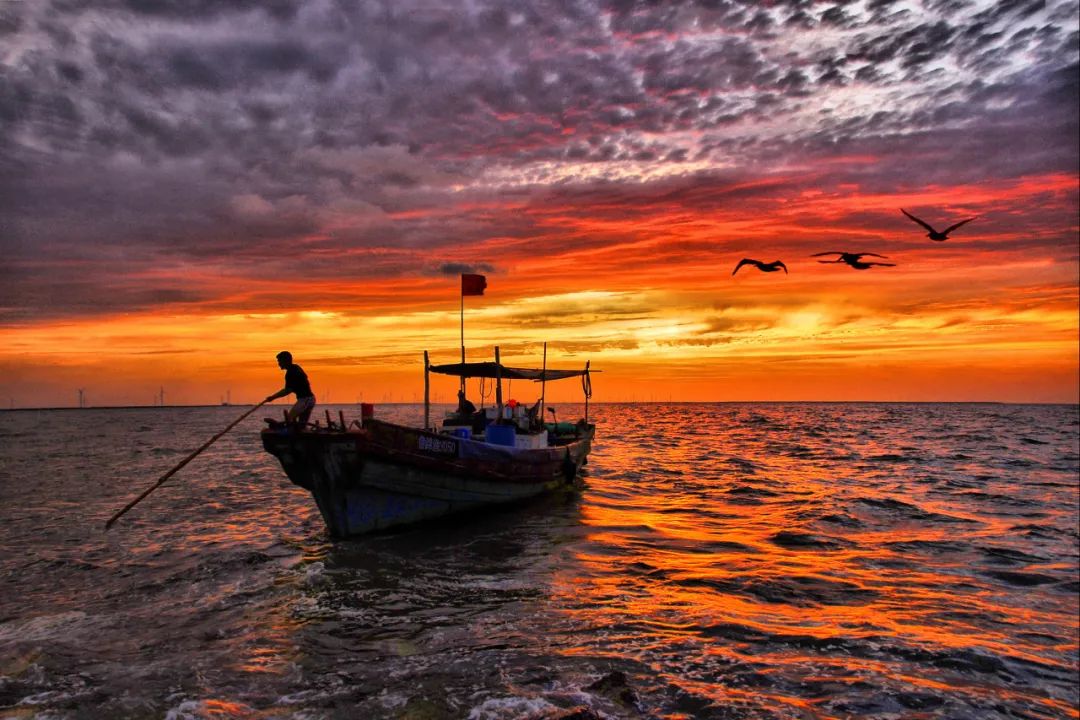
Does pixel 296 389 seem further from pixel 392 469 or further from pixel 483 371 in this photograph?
pixel 483 371

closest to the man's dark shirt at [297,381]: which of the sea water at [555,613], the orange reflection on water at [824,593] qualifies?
the sea water at [555,613]

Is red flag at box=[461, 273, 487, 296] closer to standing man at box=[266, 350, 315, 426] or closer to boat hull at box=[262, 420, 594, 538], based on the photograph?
boat hull at box=[262, 420, 594, 538]

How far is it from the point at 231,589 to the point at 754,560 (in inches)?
379

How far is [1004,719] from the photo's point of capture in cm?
651

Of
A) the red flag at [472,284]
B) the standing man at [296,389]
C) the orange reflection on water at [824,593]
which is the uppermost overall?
the red flag at [472,284]

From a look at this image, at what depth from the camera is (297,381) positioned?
42.9ft

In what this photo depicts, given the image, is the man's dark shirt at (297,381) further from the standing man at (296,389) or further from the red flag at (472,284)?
the red flag at (472,284)

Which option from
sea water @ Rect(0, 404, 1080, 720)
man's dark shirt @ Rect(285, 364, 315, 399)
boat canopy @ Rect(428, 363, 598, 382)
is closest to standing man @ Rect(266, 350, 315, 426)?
man's dark shirt @ Rect(285, 364, 315, 399)

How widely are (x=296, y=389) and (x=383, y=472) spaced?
8.33ft

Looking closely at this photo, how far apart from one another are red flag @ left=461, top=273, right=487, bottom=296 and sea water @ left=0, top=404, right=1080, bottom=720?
676 cm

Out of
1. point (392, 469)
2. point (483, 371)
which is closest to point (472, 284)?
point (483, 371)

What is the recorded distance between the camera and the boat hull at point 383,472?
13578 millimetres

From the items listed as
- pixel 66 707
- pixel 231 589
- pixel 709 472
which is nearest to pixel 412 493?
pixel 231 589

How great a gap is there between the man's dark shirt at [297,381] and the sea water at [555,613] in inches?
133
